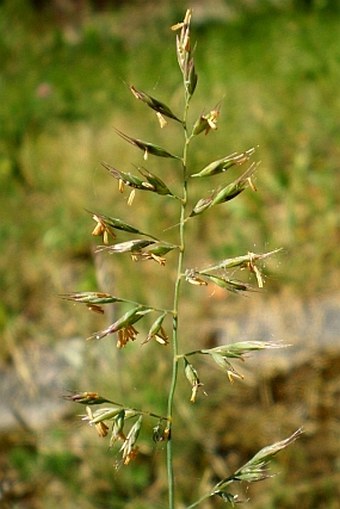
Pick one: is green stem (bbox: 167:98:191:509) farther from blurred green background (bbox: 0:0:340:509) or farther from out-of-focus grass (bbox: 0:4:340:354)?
out-of-focus grass (bbox: 0:4:340:354)

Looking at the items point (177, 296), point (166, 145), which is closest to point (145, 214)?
point (166, 145)

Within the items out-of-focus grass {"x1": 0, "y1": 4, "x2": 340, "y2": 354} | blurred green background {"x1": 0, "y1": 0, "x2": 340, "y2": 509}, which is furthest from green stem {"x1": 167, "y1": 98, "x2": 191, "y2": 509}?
out-of-focus grass {"x1": 0, "y1": 4, "x2": 340, "y2": 354}

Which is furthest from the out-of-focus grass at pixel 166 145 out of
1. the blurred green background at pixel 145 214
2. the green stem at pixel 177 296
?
the green stem at pixel 177 296

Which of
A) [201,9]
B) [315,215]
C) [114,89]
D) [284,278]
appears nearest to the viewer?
[284,278]

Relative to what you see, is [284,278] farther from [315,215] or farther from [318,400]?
[318,400]

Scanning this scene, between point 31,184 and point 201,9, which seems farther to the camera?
point 201,9

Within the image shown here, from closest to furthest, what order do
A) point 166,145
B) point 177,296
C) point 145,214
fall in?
point 177,296 < point 145,214 < point 166,145

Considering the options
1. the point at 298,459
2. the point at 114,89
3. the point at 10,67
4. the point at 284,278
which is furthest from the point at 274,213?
the point at 10,67

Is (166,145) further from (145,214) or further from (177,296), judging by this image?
(177,296)
